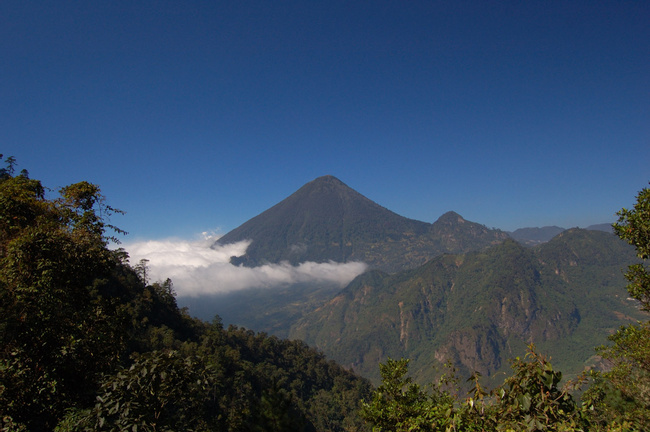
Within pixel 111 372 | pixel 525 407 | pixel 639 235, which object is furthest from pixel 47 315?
pixel 639 235

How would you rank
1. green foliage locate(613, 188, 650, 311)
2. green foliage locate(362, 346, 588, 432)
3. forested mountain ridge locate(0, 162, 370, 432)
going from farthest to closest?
1. green foliage locate(613, 188, 650, 311)
2. forested mountain ridge locate(0, 162, 370, 432)
3. green foliage locate(362, 346, 588, 432)

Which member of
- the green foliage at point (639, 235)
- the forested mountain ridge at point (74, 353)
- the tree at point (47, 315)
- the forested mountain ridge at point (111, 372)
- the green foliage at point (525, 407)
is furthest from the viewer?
the green foliage at point (639, 235)

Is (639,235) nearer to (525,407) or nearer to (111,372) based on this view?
(525,407)

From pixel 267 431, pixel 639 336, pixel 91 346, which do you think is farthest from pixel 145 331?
pixel 639 336

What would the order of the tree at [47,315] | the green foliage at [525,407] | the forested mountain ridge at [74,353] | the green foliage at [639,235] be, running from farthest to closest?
the green foliage at [639,235] → the tree at [47,315] → the forested mountain ridge at [74,353] → the green foliage at [525,407]

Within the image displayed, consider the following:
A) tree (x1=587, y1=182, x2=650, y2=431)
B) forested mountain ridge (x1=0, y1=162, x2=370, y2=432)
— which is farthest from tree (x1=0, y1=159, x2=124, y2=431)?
tree (x1=587, y1=182, x2=650, y2=431)

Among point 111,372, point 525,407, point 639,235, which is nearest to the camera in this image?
point 525,407

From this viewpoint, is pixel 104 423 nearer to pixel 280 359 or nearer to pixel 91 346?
pixel 91 346

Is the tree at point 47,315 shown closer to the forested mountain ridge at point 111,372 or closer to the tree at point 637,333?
the forested mountain ridge at point 111,372

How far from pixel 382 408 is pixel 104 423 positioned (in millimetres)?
7135

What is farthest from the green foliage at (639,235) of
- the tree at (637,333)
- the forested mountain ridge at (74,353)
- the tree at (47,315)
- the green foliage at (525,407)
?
the tree at (47,315)

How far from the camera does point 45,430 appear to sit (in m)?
7.13

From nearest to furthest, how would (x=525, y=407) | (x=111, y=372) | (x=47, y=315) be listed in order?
(x=525, y=407)
(x=47, y=315)
(x=111, y=372)

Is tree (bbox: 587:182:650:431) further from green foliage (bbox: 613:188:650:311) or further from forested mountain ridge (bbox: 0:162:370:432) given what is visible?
forested mountain ridge (bbox: 0:162:370:432)
